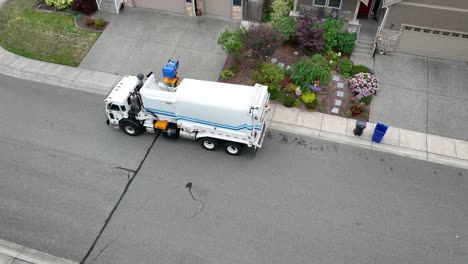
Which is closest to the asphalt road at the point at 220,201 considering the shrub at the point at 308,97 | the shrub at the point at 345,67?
the shrub at the point at 308,97

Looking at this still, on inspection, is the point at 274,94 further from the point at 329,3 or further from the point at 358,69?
the point at 329,3

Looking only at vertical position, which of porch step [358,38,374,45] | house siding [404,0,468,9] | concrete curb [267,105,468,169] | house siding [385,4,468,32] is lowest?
concrete curb [267,105,468,169]

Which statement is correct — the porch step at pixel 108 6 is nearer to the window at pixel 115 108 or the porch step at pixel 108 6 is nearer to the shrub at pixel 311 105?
the window at pixel 115 108

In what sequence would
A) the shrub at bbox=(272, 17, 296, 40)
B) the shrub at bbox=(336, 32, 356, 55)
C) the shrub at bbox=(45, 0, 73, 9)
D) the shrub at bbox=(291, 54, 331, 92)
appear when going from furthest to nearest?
the shrub at bbox=(45, 0, 73, 9), the shrub at bbox=(272, 17, 296, 40), the shrub at bbox=(336, 32, 356, 55), the shrub at bbox=(291, 54, 331, 92)

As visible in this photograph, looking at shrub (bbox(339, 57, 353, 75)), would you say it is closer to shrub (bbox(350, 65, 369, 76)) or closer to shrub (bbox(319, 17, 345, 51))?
shrub (bbox(350, 65, 369, 76))

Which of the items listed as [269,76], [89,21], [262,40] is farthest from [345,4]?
[89,21]

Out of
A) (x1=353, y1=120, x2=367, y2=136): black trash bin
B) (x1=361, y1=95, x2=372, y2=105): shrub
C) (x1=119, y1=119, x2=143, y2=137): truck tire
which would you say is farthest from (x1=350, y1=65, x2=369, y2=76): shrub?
(x1=119, y1=119, x2=143, y2=137): truck tire

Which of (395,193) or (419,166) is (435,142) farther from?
(395,193)
